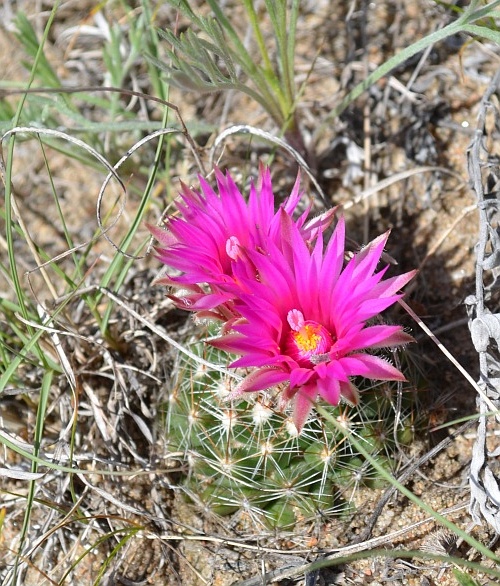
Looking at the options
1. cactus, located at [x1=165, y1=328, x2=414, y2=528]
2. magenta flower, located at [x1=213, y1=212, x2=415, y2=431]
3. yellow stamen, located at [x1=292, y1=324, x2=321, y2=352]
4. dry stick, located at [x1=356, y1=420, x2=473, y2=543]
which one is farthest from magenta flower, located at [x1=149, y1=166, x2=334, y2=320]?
dry stick, located at [x1=356, y1=420, x2=473, y2=543]

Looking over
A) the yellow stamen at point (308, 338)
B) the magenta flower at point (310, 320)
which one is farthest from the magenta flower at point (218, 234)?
the yellow stamen at point (308, 338)

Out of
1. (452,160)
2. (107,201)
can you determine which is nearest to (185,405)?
(107,201)

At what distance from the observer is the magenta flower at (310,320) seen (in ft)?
4.68

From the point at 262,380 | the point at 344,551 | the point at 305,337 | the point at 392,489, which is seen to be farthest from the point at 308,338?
the point at 344,551

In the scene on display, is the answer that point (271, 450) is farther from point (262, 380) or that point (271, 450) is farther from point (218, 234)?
point (218, 234)

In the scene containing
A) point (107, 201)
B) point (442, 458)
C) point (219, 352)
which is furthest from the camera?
point (107, 201)

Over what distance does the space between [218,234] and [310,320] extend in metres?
0.30

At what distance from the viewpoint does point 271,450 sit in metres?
1.71

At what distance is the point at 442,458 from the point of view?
199 cm

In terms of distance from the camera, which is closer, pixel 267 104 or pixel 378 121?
pixel 267 104

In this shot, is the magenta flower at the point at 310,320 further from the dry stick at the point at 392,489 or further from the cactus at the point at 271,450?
the dry stick at the point at 392,489

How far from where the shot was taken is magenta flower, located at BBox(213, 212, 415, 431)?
1.43 meters

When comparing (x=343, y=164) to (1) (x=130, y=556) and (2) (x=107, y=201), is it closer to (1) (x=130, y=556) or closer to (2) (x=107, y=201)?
(2) (x=107, y=201)

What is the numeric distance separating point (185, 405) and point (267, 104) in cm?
103
